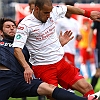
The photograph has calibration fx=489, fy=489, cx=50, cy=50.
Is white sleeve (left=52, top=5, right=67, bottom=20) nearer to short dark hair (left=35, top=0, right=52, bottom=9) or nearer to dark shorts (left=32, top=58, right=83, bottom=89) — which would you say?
short dark hair (left=35, top=0, right=52, bottom=9)

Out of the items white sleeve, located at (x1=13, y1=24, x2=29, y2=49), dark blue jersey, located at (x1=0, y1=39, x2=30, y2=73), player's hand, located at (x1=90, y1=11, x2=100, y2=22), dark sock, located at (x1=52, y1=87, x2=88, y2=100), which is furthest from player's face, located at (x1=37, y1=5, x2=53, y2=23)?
dark sock, located at (x1=52, y1=87, x2=88, y2=100)

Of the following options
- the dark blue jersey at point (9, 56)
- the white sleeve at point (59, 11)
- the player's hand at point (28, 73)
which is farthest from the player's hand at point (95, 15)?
the player's hand at point (28, 73)

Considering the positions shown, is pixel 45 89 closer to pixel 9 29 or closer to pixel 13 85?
pixel 13 85

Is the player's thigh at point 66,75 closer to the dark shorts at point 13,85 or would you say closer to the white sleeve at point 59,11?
the dark shorts at point 13,85

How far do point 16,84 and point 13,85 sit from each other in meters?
0.04

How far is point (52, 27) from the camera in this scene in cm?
620

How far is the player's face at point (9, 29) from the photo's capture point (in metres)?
6.47

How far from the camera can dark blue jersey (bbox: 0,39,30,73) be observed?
6113 millimetres

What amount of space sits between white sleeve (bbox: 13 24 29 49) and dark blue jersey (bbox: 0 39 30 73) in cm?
31

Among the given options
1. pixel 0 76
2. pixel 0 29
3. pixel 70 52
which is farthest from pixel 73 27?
pixel 0 76

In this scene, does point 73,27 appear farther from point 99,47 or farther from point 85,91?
point 85,91

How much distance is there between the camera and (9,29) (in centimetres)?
A: 651

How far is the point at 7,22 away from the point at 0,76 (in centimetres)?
88

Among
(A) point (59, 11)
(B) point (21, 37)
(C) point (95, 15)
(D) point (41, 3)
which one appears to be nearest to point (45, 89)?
(B) point (21, 37)
